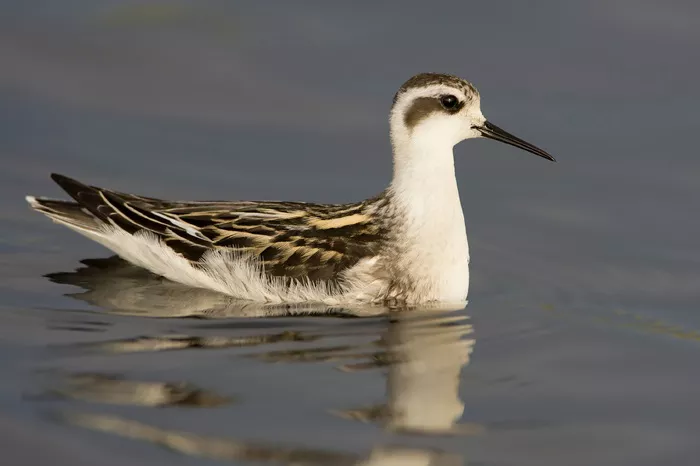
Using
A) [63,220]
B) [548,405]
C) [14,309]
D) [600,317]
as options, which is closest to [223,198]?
[63,220]

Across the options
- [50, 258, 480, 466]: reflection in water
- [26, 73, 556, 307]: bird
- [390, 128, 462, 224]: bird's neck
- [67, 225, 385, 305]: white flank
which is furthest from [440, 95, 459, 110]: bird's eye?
[50, 258, 480, 466]: reflection in water

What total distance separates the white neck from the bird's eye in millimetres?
170

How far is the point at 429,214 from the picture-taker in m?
11.1

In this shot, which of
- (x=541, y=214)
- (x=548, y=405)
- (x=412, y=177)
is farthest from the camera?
(x=541, y=214)

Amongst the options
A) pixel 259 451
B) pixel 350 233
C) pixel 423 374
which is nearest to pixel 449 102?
pixel 350 233

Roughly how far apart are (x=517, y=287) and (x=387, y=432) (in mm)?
3416

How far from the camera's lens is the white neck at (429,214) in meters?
10.9

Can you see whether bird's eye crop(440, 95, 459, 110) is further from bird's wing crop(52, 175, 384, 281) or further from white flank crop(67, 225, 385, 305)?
white flank crop(67, 225, 385, 305)

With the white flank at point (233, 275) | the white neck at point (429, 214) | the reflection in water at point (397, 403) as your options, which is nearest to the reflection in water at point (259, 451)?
the reflection in water at point (397, 403)

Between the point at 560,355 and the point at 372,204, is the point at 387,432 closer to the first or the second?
the point at 560,355

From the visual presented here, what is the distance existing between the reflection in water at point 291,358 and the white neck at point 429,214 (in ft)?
1.11

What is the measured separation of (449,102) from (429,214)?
3.01ft

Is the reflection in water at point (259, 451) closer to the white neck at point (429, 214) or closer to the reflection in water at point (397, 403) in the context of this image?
the reflection in water at point (397, 403)

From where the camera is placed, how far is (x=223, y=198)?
12703 mm
